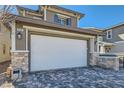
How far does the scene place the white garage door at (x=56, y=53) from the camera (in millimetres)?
7081

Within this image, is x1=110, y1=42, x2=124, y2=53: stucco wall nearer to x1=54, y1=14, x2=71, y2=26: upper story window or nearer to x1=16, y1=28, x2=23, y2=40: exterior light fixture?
x1=54, y1=14, x2=71, y2=26: upper story window

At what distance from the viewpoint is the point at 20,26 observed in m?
6.40

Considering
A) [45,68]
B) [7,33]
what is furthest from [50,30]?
[7,33]

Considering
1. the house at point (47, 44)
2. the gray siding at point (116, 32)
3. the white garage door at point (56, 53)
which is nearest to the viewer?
the house at point (47, 44)

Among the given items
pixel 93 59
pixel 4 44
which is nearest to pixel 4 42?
pixel 4 44

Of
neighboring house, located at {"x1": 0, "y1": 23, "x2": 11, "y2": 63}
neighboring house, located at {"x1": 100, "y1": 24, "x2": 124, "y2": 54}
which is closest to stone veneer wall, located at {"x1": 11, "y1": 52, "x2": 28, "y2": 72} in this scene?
neighboring house, located at {"x1": 0, "y1": 23, "x2": 11, "y2": 63}

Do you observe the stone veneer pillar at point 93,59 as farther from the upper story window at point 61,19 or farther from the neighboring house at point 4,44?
the neighboring house at point 4,44

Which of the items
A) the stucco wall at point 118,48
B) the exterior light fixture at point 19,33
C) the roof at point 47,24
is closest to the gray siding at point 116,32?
the stucco wall at point 118,48

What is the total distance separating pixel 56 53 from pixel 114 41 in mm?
12500

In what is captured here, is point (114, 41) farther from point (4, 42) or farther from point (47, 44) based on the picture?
point (4, 42)

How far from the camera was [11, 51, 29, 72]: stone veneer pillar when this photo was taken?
6141mm

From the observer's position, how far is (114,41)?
17375 millimetres

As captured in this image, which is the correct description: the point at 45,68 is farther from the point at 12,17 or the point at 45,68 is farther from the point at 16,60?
the point at 12,17

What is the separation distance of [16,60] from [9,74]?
92cm
